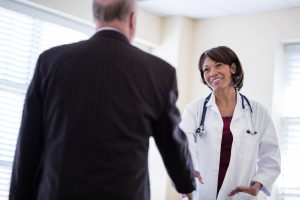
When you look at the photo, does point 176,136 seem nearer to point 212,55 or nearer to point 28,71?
point 212,55

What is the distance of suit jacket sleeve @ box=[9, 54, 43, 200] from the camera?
5.31ft

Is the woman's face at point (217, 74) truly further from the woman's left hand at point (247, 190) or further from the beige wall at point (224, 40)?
the beige wall at point (224, 40)

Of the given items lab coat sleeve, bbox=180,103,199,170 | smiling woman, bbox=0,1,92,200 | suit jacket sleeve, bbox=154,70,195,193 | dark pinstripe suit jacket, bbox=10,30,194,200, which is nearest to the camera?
dark pinstripe suit jacket, bbox=10,30,194,200

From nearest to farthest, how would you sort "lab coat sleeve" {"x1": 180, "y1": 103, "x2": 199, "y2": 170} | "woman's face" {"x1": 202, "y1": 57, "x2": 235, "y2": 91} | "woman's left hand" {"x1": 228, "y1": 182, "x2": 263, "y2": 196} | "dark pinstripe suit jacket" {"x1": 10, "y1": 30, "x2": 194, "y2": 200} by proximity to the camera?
"dark pinstripe suit jacket" {"x1": 10, "y1": 30, "x2": 194, "y2": 200}
"woman's left hand" {"x1": 228, "y1": 182, "x2": 263, "y2": 196}
"lab coat sleeve" {"x1": 180, "y1": 103, "x2": 199, "y2": 170}
"woman's face" {"x1": 202, "y1": 57, "x2": 235, "y2": 91}

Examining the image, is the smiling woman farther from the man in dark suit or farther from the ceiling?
the man in dark suit

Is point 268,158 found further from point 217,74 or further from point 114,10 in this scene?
point 114,10

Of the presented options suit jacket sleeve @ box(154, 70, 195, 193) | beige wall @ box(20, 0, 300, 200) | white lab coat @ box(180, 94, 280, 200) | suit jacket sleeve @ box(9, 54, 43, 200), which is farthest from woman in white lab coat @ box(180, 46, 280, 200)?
beige wall @ box(20, 0, 300, 200)

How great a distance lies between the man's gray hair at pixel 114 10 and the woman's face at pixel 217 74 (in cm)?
109

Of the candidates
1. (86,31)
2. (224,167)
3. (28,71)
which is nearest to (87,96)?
(224,167)

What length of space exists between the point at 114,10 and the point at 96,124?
381 mm

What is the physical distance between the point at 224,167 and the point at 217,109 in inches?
12.5

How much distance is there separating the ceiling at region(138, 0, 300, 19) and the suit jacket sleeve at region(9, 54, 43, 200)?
295cm

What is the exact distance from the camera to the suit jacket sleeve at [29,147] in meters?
1.62

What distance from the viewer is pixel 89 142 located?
1.51 metres
